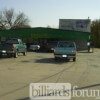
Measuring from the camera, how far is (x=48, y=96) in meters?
8.43

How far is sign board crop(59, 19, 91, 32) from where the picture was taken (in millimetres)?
62500

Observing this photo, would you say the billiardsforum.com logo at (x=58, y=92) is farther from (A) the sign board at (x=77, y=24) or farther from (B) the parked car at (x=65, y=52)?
(A) the sign board at (x=77, y=24)

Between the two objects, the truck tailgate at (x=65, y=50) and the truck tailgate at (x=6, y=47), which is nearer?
the truck tailgate at (x=65, y=50)

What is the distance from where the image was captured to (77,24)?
6391cm

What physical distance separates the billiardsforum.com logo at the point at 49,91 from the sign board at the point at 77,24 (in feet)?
174

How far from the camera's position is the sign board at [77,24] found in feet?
205

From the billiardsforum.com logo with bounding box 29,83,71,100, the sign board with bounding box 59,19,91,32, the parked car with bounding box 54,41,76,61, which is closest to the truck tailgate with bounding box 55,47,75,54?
the parked car with bounding box 54,41,76,61

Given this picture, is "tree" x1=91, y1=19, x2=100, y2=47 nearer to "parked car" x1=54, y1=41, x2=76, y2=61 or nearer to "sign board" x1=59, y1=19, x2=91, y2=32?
"sign board" x1=59, y1=19, x2=91, y2=32

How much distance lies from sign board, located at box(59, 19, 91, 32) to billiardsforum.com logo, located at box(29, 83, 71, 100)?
174 ft

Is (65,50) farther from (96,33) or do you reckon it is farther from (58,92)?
(96,33)

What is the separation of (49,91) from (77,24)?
55.7m

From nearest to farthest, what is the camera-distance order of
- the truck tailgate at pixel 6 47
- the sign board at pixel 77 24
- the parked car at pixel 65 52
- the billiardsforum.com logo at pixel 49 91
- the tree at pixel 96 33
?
the billiardsforum.com logo at pixel 49 91 < the parked car at pixel 65 52 < the truck tailgate at pixel 6 47 < the sign board at pixel 77 24 < the tree at pixel 96 33

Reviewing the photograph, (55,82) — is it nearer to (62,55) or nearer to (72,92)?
(72,92)

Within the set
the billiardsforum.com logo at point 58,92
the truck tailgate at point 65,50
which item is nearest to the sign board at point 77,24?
the truck tailgate at point 65,50
